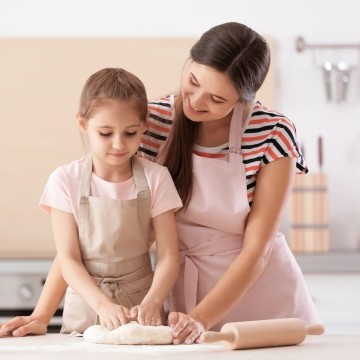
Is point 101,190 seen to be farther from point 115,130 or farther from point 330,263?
point 330,263

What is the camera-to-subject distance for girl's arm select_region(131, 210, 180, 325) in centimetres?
141

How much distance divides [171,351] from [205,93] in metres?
0.53

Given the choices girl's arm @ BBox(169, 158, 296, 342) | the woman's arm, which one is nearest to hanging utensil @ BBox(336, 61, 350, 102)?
girl's arm @ BBox(169, 158, 296, 342)

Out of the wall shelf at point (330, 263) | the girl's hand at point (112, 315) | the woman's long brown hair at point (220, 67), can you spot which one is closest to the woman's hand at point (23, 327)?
the girl's hand at point (112, 315)

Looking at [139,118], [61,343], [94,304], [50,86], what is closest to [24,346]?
[61,343]

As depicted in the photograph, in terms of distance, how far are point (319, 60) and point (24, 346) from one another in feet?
7.96

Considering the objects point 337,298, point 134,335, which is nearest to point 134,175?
point 134,335

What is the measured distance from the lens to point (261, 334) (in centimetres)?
125

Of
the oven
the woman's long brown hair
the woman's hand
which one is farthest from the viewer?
the oven

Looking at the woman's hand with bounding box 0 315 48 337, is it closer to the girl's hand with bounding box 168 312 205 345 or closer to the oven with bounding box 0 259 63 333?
the girl's hand with bounding box 168 312 205 345

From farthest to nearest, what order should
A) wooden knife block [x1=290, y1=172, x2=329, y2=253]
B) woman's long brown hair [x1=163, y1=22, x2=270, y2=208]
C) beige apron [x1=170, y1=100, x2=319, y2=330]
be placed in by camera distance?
wooden knife block [x1=290, y1=172, x2=329, y2=253] < beige apron [x1=170, y1=100, x2=319, y2=330] < woman's long brown hair [x1=163, y1=22, x2=270, y2=208]

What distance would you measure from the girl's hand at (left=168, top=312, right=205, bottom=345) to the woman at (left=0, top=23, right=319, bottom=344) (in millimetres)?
192

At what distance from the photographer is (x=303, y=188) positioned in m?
3.23

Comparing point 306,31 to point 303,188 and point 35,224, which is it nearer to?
point 303,188
